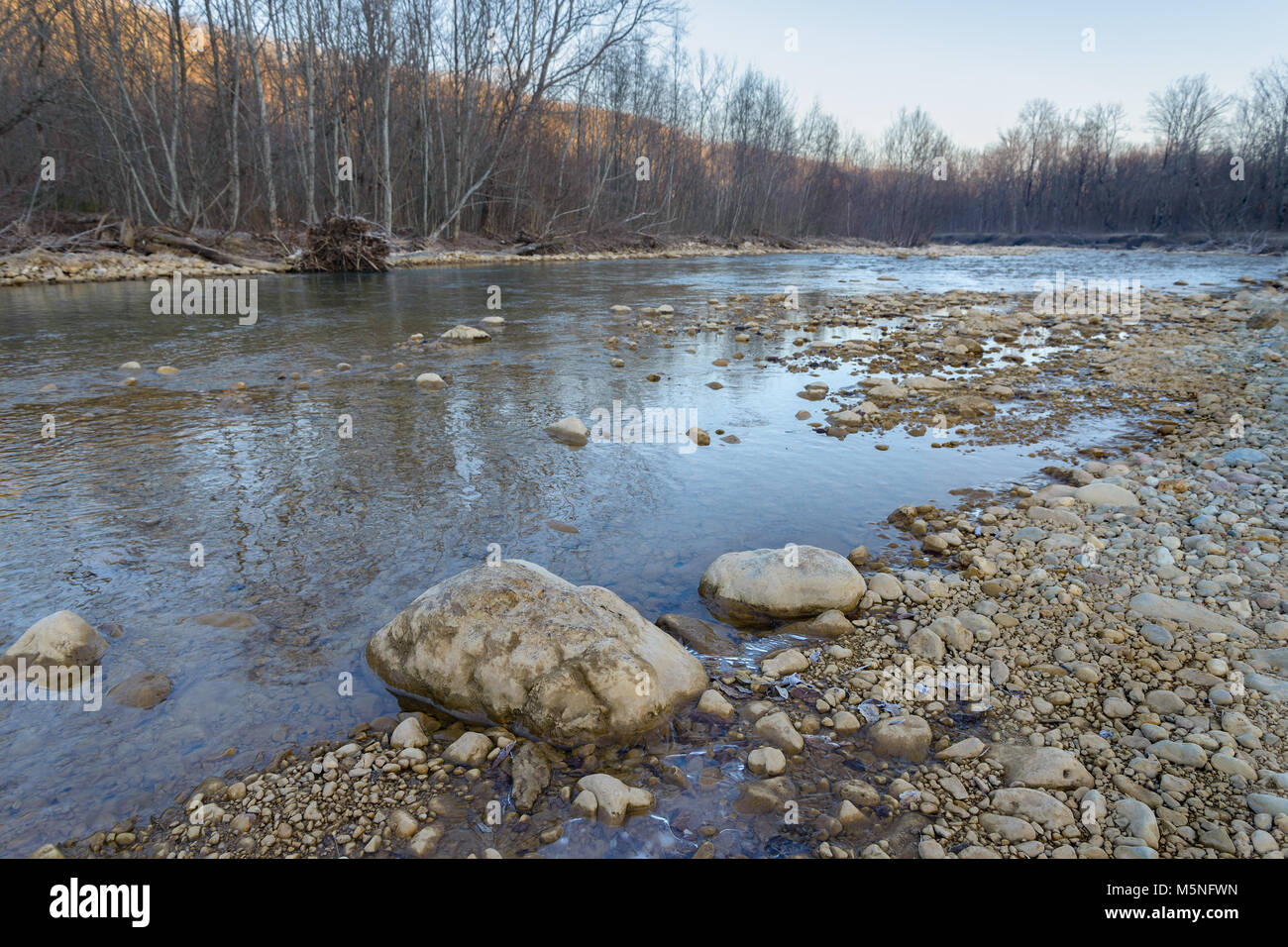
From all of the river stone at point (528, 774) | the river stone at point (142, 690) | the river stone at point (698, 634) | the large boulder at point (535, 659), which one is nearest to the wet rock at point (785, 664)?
the river stone at point (698, 634)

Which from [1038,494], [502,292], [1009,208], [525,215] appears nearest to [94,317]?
[502,292]

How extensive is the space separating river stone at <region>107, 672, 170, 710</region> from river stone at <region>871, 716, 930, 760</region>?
2.40m

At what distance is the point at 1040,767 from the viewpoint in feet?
6.83

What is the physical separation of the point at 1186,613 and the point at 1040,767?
1348 mm

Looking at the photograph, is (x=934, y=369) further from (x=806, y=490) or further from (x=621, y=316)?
(x=621, y=316)

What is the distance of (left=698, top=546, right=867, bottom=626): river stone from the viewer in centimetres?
305

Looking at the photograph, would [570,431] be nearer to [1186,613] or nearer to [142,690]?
[142,690]

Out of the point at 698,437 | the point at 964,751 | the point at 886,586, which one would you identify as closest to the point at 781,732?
the point at 964,751

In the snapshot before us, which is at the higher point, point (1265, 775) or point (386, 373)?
point (386, 373)

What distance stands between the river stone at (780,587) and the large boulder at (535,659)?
1.71ft

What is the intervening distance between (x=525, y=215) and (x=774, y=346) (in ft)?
83.3

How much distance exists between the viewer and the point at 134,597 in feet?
10.1

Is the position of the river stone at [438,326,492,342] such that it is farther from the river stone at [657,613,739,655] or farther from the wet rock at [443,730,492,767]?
the wet rock at [443,730,492,767]

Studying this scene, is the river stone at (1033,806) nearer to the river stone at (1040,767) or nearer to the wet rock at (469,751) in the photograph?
the river stone at (1040,767)
